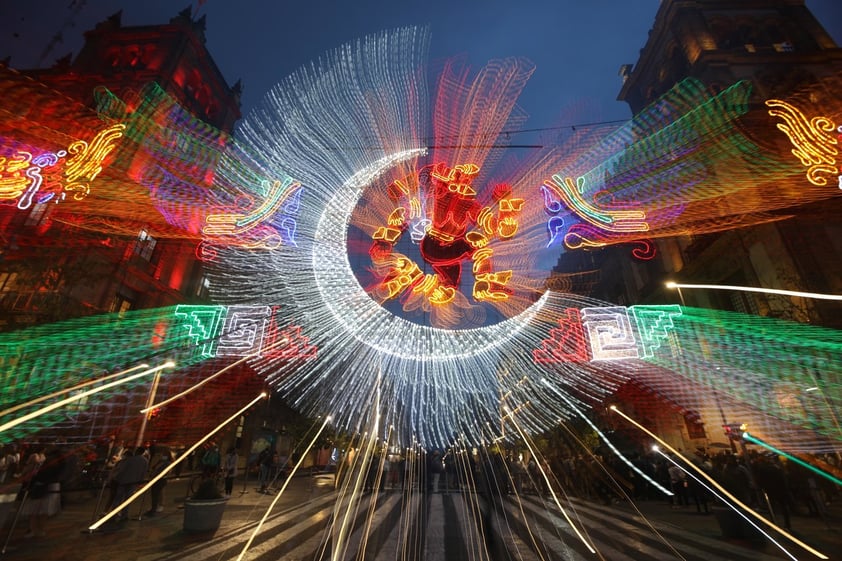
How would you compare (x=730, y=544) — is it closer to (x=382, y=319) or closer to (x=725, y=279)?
(x=382, y=319)

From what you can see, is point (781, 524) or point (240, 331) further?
point (781, 524)

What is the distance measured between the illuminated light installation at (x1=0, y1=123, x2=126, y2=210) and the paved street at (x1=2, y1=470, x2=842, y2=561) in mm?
6811

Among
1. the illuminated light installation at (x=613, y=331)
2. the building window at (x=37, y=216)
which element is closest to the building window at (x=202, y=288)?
the building window at (x=37, y=216)

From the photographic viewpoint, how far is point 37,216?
13.2 m

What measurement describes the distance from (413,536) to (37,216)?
646 inches

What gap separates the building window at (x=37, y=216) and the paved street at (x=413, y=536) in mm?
9359

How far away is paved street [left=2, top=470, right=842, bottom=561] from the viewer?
6.20 metres

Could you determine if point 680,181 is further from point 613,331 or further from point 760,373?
point 613,331

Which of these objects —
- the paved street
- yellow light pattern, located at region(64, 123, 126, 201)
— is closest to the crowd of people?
the paved street

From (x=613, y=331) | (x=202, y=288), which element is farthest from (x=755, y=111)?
(x=202, y=288)

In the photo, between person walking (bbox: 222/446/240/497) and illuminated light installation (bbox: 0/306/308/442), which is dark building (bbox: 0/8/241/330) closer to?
illuminated light installation (bbox: 0/306/308/442)

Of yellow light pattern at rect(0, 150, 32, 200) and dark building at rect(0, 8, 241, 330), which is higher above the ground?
dark building at rect(0, 8, 241, 330)

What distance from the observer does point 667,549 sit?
275 inches

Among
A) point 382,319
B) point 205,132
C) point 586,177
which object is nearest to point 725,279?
point 586,177
